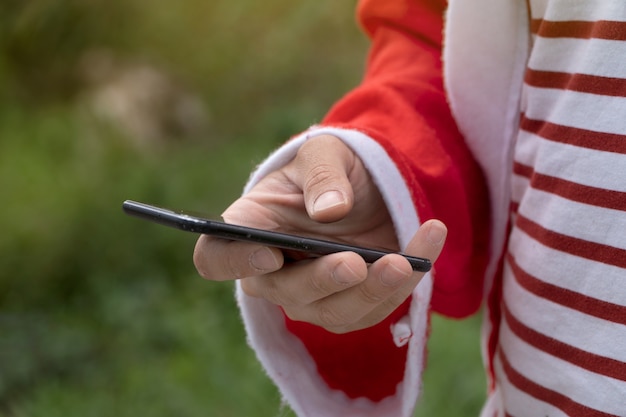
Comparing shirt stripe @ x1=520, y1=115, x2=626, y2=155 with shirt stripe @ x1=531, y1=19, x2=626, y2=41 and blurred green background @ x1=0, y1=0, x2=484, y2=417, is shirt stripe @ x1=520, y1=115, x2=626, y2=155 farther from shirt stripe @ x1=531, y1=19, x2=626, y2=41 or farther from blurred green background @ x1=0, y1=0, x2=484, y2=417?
blurred green background @ x1=0, y1=0, x2=484, y2=417

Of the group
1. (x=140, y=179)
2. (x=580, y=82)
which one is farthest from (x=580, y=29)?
(x=140, y=179)

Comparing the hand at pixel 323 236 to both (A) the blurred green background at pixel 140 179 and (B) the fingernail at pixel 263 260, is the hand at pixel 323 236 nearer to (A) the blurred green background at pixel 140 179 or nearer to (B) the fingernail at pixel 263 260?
(B) the fingernail at pixel 263 260

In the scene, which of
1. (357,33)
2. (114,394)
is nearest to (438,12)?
(114,394)

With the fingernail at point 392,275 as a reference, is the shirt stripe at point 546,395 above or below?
below

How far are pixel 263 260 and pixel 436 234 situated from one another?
0.09 meters

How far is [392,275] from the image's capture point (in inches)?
12.9

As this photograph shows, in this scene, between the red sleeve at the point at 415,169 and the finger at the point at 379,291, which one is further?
the red sleeve at the point at 415,169

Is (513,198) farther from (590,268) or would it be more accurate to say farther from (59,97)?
(59,97)

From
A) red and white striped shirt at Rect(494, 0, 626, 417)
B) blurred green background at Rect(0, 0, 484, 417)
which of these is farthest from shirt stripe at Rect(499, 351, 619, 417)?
blurred green background at Rect(0, 0, 484, 417)

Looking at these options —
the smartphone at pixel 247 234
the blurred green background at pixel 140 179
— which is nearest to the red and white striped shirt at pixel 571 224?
the smartphone at pixel 247 234

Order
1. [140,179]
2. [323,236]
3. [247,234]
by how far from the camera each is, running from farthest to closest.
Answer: [140,179], [323,236], [247,234]

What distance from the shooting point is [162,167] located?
1.73 metres

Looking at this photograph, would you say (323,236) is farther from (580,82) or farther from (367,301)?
(580,82)

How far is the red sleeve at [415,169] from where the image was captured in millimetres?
457
